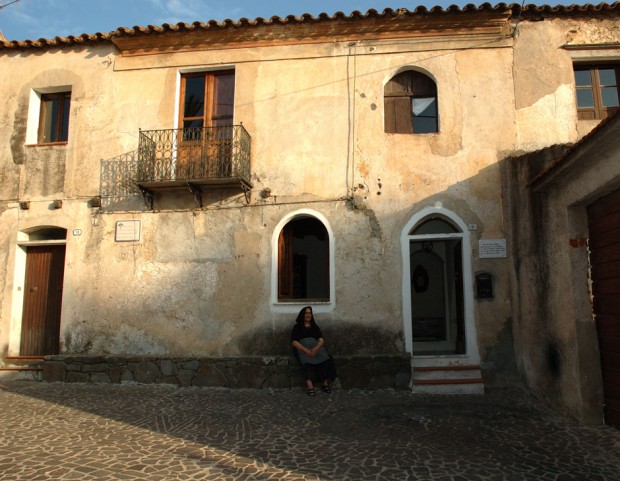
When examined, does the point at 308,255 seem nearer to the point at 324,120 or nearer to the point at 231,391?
the point at 324,120

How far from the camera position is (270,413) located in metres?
6.62

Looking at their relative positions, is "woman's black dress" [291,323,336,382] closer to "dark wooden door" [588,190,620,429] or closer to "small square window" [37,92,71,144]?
"dark wooden door" [588,190,620,429]

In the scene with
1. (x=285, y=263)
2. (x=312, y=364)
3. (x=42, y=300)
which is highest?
(x=285, y=263)

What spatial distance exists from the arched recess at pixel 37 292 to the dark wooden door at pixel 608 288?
30.1 ft

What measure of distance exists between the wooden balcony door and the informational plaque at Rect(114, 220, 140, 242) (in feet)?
4.18

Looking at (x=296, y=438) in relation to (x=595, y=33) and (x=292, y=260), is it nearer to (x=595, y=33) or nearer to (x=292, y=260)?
(x=292, y=260)

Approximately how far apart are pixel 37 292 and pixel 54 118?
3.67 meters

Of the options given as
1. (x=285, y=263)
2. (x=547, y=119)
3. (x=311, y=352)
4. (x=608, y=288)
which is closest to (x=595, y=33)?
(x=547, y=119)

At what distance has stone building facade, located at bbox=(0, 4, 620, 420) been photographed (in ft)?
27.5

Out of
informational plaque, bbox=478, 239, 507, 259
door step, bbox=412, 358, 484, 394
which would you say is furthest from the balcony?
door step, bbox=412, 358, 484, 394

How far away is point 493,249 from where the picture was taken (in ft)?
27.2

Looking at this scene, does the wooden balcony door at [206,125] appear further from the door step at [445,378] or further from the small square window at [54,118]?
the door step at [445,378]

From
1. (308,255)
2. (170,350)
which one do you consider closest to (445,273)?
(308,255)

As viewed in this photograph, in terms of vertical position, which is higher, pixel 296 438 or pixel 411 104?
pixel 411 104
